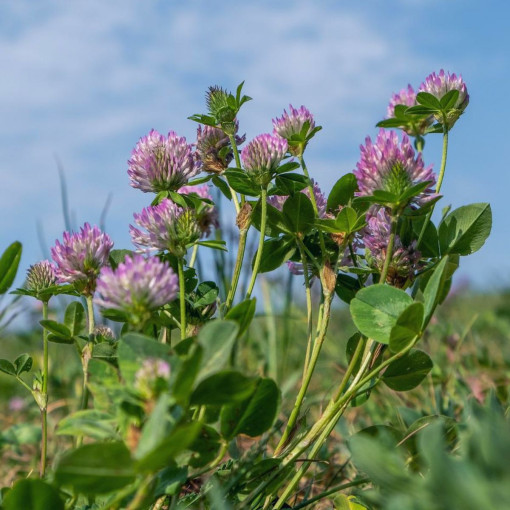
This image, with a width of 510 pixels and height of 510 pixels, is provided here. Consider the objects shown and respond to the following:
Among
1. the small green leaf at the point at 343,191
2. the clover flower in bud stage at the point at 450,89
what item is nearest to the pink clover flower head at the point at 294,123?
the small green leaf at the point at 343,191

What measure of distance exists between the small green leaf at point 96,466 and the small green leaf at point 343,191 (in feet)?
2.17

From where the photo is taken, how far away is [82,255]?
115 cm

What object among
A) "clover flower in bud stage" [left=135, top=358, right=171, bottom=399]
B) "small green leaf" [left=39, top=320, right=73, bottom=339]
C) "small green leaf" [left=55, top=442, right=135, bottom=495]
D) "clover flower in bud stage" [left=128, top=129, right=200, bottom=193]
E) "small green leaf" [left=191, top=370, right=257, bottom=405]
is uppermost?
"clover flower in bud stage" [left=128, top=129, right=200, bottom=193]

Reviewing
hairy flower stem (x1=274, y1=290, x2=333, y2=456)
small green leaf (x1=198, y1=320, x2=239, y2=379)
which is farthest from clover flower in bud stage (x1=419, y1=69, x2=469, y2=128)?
small green leaf (x1=198, y1=320, x2=239, y2=379)

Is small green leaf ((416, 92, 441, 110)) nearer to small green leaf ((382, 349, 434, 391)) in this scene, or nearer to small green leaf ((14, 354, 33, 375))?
small green leaf ((382, 349, 434, 391))

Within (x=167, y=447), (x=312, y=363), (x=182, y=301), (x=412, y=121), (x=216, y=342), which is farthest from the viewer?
(x=412, y=121)

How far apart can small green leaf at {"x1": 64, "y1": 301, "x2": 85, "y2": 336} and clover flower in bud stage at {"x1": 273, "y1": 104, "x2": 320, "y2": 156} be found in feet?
1.62

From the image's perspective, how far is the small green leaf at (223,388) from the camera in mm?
813

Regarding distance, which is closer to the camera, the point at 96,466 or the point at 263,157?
the point at 96,466

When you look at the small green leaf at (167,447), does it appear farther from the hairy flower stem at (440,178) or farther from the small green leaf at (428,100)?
the small green leaf at (428,100)

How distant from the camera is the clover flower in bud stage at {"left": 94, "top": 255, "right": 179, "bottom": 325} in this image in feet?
2.98

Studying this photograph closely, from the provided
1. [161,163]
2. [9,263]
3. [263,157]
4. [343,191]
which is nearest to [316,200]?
[343,191]

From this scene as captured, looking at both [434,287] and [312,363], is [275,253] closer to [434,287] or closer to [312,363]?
[312,363]

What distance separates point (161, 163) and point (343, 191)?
323mm
